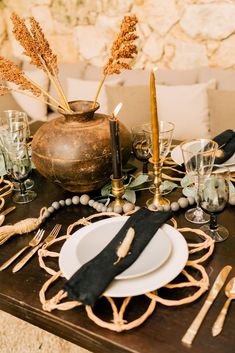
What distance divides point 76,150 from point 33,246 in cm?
30

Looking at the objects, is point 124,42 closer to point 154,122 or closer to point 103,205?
point 154,122

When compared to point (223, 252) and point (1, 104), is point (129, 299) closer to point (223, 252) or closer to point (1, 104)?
point (223, 252)

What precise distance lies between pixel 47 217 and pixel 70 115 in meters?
0.31

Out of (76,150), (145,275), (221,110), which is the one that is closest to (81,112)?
(76,150)

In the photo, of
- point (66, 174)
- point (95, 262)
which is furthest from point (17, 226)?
point (95, 262)

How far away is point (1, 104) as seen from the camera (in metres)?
3.02

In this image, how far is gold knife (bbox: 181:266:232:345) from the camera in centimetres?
69

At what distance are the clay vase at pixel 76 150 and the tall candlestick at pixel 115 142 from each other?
9cm

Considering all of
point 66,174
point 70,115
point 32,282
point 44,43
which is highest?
point 44,43

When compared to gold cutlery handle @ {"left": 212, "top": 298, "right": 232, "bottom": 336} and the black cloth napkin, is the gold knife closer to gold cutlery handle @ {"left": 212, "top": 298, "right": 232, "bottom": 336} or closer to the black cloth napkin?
gold cutlery handle @ {"left": 212, "top": 298, "right": 232, "bottom": 336}

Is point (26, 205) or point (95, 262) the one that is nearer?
point (95, 262)

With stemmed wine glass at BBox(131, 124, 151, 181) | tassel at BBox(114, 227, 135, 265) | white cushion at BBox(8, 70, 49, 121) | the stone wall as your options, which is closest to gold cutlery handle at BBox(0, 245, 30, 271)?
tassel at BBox(114, 227, 135, 265)

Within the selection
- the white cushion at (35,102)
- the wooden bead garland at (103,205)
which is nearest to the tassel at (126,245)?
the wooden bead garland at (103,205)

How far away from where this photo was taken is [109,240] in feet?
3.09
